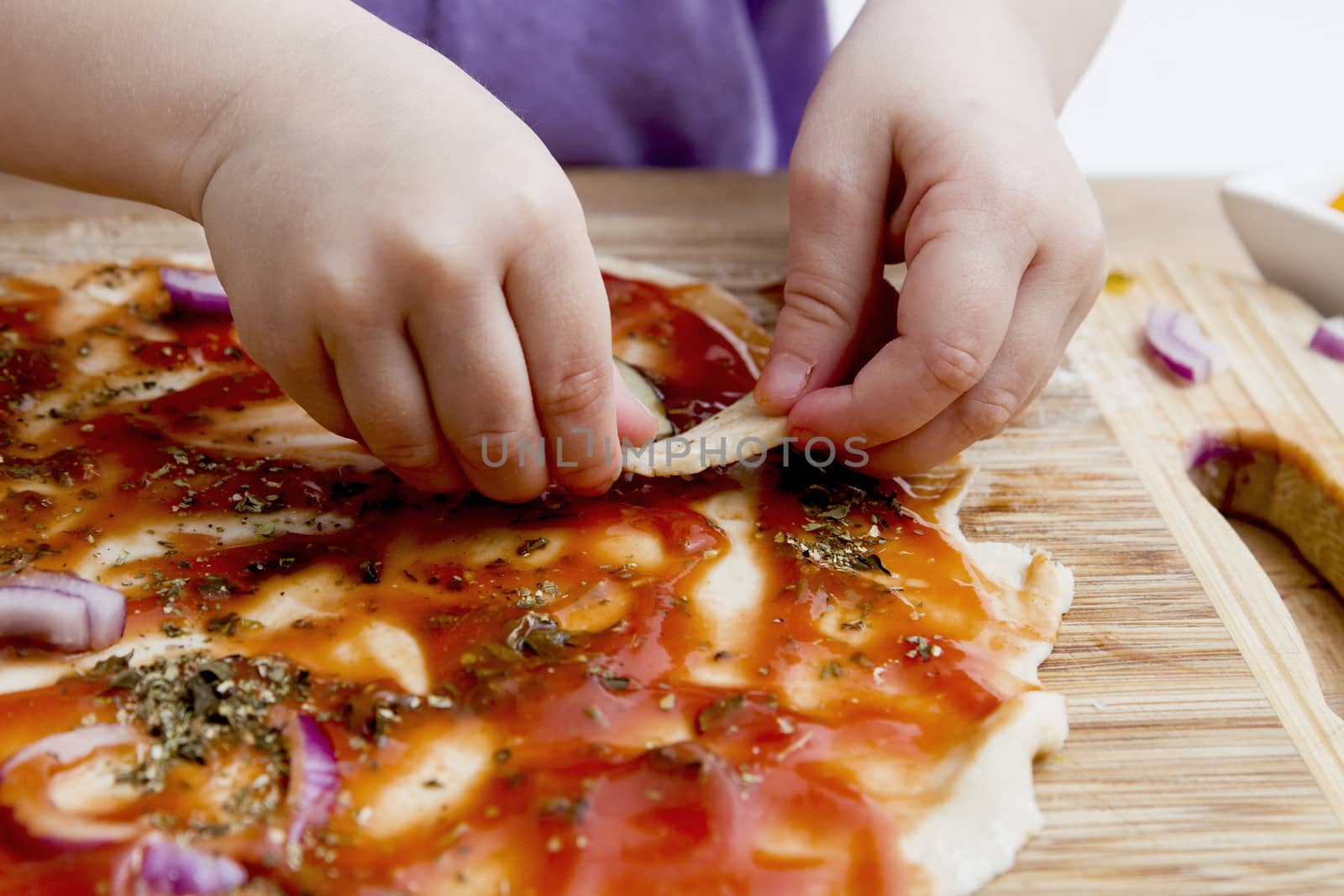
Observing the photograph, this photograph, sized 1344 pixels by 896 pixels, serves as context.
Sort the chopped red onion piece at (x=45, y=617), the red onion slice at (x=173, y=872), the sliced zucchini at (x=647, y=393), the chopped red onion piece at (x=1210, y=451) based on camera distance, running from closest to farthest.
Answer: the red onion slice at (x=173, y=872), the chopped red onion piece at (x=45, y=617), the sliced zucchini at (x=647, y=393), the chopped red onion piece at (x=1210, y=451)

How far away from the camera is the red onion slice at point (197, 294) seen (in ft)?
6.13

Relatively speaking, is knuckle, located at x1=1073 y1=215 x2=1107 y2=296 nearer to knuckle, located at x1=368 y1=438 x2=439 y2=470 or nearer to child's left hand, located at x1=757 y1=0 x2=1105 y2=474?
child's left hand, located at x1=757 y1=0 x2=1105 y2=474

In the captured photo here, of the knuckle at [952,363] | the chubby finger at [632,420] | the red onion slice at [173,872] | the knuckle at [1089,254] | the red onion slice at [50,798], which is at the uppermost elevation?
the knuckle at [1089,254]

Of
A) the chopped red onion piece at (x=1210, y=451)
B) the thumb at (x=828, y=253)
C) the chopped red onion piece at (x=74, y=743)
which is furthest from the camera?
the chopped red onion piece at (x=1210, y=451)

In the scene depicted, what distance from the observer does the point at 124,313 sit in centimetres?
190

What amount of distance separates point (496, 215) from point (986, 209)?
645 mm

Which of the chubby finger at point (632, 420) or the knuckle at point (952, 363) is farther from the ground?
the knuckle at point (952, 363)

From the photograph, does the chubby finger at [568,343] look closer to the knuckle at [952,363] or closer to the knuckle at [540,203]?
the knuckle at [540,203]

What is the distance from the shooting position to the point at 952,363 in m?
1.39

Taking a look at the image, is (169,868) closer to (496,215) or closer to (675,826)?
(675,826)

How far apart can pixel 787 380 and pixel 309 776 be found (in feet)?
2.58

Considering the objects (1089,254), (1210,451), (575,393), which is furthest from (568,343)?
(1210,451)

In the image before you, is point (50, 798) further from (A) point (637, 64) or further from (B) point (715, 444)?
(A) point (637, 64)

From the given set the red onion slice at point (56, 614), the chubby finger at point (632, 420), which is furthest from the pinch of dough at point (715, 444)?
the red onion slice at point (56, 614)
